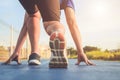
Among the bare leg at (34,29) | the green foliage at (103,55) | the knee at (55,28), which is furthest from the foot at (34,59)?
the green foliage at (103,55)

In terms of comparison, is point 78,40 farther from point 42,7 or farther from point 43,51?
point 43,51

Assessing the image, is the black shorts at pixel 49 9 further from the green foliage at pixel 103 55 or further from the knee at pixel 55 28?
the green foliage at pixel 103 55

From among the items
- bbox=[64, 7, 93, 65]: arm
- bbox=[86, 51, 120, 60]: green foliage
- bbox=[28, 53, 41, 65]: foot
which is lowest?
bbox=[28, 53, 41, 65]: foot

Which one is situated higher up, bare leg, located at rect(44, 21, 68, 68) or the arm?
the arm

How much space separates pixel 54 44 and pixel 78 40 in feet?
2.00

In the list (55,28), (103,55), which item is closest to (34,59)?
(55,28)

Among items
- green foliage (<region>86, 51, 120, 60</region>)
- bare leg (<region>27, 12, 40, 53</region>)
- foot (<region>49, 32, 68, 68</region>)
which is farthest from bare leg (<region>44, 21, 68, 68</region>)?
green foliage (<region>86, 51, 120, 60</region>)

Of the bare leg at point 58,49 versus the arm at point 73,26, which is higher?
the arm at point 73,26

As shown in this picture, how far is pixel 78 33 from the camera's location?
192 centimetres

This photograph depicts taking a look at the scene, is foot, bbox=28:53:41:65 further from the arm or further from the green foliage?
the green foliage

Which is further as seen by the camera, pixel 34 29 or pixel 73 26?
pixel 73 26

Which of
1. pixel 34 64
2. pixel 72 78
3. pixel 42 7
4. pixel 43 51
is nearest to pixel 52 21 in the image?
pixel 42 7

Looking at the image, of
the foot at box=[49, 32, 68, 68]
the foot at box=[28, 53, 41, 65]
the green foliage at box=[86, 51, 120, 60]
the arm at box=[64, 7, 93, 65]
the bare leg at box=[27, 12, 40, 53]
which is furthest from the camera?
the green foliage at box=[86, 51, 120, 60]

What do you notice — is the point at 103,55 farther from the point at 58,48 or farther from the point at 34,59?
the point at 58,48
